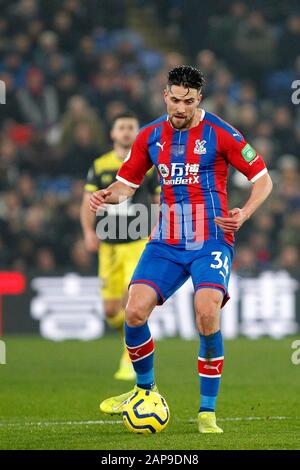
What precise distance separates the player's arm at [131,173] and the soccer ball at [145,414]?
127cm

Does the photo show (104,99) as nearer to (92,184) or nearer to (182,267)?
(92,184)

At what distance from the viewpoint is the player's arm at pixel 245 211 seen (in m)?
6.48

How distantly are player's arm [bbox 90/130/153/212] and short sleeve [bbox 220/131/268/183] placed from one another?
0.54m

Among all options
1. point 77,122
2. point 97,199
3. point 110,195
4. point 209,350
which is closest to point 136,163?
point 110,195

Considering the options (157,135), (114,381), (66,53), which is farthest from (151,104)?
(157,135)

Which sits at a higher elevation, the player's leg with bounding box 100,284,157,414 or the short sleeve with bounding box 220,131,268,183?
the short sleeve with bounding box 220,131,268,183

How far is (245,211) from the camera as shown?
6547 mm

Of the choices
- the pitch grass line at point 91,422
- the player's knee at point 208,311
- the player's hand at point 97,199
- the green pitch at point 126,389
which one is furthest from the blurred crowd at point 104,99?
the player's knee at point 208,311

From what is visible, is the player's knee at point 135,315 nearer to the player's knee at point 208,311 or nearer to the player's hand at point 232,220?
the player's knee at point 208,311

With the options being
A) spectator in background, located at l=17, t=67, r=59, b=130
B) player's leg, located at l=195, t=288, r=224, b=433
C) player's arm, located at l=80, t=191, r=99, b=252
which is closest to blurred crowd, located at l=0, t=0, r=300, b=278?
spectator in background, located at l=17, t=67, r=59, b=130

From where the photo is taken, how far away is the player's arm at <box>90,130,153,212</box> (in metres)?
7.02

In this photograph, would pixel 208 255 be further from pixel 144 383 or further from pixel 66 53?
pixel 66 53

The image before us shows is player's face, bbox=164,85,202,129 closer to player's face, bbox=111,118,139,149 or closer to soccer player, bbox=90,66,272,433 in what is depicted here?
soccer player, bbox=90,66,272,433

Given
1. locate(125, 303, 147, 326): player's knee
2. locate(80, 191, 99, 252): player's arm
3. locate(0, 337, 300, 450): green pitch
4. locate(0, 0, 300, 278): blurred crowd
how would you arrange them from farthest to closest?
locate(0, 0, 300, 278): blurred crowd
locate(80, 191, 99, 252): player's arm
locate(125, 303, 147, 326): player's knee
locate(0, 337, 300, 450): green pitch
